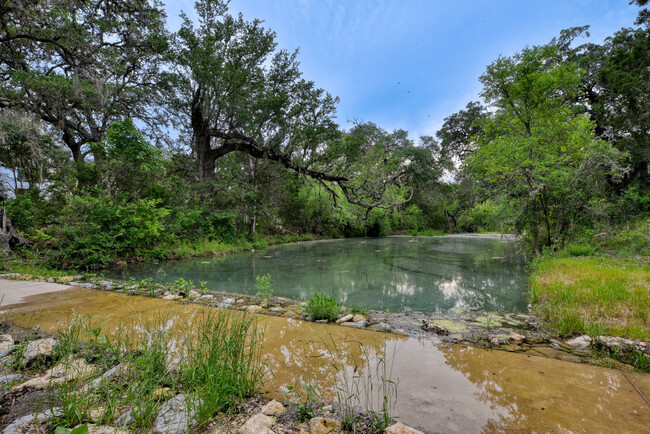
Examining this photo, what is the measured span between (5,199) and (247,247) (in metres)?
9.44

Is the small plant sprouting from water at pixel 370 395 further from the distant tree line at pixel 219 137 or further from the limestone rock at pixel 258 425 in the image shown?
the distant tree line at pixel 219 137

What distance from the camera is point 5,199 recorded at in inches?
328

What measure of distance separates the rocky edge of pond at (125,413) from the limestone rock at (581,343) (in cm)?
266

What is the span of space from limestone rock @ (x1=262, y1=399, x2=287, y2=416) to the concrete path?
4601 millimetres

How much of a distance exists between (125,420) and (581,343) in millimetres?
4235

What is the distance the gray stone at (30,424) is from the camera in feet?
4.28

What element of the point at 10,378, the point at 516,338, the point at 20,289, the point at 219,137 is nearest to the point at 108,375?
the point at 10,378

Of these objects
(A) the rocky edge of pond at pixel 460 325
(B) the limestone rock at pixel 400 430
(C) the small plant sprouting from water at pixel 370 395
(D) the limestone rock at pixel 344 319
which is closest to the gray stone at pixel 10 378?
(A) the rocky edge of pond at pixel 460 325

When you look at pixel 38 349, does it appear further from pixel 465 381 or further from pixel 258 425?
pixel 465 381

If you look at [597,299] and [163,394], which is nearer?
[163,394]

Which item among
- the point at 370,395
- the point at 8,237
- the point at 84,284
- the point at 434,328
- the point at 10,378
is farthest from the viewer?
the point at 8,237

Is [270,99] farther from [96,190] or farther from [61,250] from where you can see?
[61,250]

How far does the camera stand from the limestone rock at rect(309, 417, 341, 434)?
1.48 metres

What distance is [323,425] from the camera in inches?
59.7
